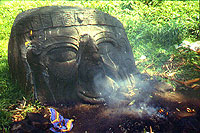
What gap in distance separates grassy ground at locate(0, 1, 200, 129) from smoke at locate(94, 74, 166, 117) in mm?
1084

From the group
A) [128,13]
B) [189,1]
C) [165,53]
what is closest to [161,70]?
[165,53]

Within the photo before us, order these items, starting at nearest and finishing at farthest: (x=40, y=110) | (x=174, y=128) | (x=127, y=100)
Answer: (x=174, y=128)
(x=40, y=110)
(x=127, y=100)

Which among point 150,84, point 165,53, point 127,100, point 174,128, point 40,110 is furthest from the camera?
point 165,53

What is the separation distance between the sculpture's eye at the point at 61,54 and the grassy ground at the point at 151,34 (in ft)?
2.86

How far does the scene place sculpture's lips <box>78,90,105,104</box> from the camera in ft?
8.87

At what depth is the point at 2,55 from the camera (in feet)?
15.8

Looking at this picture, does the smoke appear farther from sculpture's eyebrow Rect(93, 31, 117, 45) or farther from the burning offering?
the burning offering

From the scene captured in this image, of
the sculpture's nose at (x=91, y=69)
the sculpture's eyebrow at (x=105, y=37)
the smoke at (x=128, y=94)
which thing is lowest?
the smoke at (x=128, y=94)

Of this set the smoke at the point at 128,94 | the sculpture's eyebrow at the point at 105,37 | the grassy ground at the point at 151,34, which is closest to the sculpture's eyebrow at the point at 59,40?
the sculpture's eyebrow at the point at 105,37

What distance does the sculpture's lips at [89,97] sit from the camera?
2.71m

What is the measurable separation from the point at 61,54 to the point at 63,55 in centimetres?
4

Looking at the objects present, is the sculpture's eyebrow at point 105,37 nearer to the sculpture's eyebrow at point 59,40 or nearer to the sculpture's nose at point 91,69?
the sculpture's nose at point 91,69

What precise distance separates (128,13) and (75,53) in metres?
5.21

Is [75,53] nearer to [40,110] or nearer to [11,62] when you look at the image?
[40,110]
